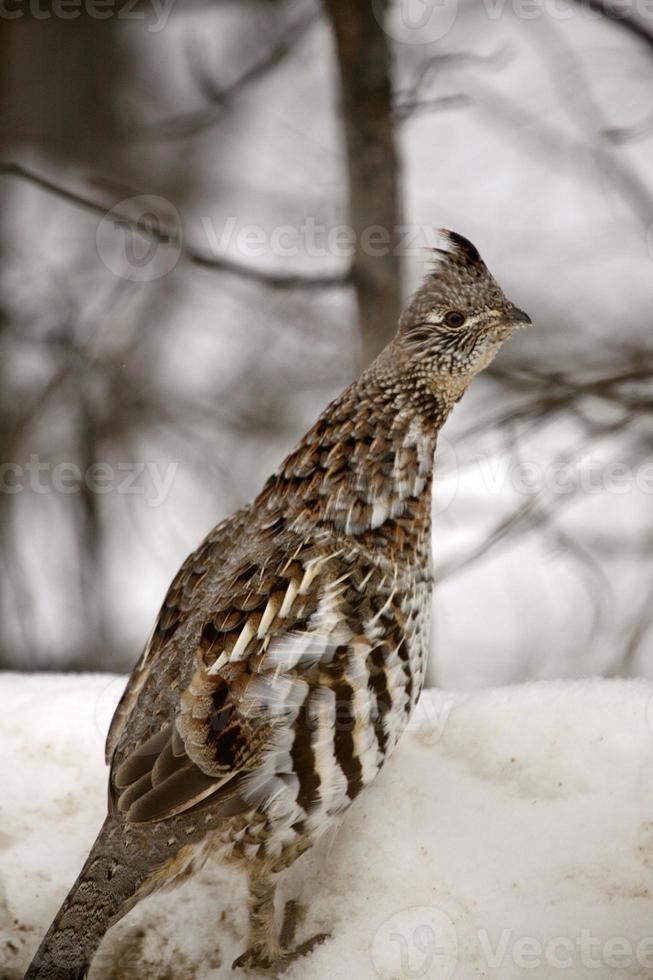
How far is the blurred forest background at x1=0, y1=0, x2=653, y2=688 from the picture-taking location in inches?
201

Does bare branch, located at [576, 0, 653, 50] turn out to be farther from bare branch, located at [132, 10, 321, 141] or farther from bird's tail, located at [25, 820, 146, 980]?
bird's tail, located at [25, 820, 146, 980]

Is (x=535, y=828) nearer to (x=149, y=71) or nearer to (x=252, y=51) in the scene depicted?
(x=252, y=51)

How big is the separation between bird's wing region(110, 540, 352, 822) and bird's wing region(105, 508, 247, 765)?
0.25 feet

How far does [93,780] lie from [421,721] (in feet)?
3.09

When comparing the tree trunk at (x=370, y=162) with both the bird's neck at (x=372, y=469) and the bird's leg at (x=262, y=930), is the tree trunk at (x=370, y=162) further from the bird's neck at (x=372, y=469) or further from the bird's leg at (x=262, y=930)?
the bird's leg at (x=262, y=930)

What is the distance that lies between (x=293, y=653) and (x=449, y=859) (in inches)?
27.2

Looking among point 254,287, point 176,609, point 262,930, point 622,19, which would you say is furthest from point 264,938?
point 254,287

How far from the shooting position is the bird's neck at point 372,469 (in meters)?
2.59

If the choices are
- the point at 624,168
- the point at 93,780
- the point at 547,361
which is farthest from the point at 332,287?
the point at 93,780

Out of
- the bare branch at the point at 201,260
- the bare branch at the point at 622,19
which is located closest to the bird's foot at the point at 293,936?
the bare branch at the point at 201,260

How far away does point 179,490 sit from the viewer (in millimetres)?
6473

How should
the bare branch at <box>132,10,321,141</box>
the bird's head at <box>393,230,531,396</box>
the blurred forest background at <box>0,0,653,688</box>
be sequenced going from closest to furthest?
the bird's head at <box>393,230,531,396</box>
the bare branch at <box>132,10,321,141</box>
the blurred forest background at <box>0,0,653,688</box>

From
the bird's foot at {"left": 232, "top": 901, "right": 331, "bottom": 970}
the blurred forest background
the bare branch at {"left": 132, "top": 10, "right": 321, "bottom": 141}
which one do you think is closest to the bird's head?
the bird's foot at {"left": 232, "top": 901, "right": 331, "bottom": 970}

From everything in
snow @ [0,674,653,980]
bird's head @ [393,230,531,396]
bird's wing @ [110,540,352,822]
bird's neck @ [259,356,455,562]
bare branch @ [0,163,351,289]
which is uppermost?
bare branch @ [0,163,351,289]
